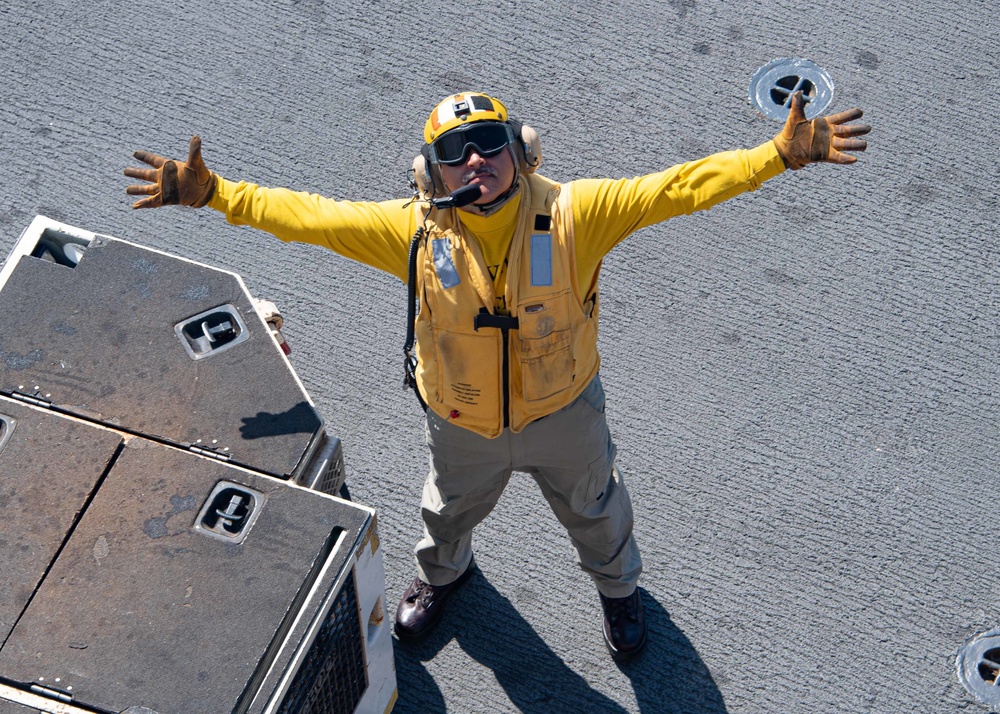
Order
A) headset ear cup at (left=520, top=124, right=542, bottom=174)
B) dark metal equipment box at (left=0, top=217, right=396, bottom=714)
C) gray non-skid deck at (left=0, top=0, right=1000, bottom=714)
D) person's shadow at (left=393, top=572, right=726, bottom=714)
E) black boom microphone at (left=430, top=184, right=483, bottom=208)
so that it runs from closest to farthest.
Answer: dark metal equipment box at (left=0, top=217, right=396, bottom=714) → black boom microphone at (left=430, top=184, right=483, bottom=208) → headset ear cup at (left=520, top=124, right=542, bottom=174) → person's shadow at (left=393, top=572, right=726, bottom=714) → gray non-skid deck at (left=0, top=0, right=1000, bottom=714)

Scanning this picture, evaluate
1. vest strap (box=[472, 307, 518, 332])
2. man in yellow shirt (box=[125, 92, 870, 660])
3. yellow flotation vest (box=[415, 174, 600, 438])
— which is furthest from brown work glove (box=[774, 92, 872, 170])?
vest strap (box=[472, 307, 518, 332])

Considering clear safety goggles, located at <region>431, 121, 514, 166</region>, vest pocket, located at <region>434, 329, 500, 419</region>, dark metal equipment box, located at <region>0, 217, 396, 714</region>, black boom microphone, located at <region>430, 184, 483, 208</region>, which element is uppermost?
clear safety goggles, located at <region>431, 121, 514, 166</region>

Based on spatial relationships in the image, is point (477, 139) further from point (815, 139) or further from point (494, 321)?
point (815, 139)

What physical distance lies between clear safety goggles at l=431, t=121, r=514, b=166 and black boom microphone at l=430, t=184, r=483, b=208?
119mm

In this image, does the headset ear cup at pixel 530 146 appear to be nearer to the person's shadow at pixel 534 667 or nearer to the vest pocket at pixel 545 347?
the vest pocket at pixel 545 347

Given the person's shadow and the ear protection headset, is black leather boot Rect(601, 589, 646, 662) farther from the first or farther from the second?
the ear protection headset

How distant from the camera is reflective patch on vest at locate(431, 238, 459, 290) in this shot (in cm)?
312

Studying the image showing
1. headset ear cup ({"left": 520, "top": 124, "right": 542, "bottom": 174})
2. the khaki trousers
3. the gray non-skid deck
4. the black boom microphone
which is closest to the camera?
the black boom microphone

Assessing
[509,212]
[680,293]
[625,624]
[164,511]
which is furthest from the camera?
[680,293]

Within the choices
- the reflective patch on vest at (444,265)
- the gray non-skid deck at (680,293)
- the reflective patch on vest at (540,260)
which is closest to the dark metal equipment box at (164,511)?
the reflective patch on vest at (444,265)

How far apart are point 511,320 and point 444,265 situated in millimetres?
243

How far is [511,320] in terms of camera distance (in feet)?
10.3

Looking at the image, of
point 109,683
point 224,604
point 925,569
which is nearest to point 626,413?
point 925,569

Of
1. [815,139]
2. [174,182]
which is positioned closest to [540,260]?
[815,139]
